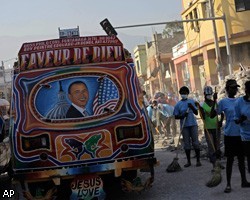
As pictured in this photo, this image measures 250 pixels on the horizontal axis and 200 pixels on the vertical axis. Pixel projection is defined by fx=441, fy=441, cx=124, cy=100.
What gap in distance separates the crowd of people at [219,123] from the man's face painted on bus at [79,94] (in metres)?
2.15

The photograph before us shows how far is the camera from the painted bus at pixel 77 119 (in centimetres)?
642

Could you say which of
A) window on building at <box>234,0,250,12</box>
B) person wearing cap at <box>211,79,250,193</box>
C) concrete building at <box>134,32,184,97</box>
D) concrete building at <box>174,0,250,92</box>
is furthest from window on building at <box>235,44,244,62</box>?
person wearing cap at <box>211,79,250,193</box>

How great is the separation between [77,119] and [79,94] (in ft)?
1.48

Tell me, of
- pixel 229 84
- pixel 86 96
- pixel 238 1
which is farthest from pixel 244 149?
pixel 238 1

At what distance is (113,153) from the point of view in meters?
6.51

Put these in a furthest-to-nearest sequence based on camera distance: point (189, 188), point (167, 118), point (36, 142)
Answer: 1. point (167, 118)
2. point (189, 188)
3. point (36, 142)

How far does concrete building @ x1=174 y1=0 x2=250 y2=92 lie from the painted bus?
17320 mm

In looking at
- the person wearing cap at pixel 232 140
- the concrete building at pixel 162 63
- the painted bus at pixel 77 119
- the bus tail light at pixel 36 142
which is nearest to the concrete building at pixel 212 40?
the concrete building at pixel 162 63

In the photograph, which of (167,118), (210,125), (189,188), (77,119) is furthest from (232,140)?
(167,118)

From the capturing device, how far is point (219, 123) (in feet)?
26.6

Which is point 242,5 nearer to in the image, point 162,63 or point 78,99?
point 162,63

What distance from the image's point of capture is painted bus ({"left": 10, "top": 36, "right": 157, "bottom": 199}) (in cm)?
642

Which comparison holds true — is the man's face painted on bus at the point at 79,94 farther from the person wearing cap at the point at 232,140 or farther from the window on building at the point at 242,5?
the window on building at the point at 242,5

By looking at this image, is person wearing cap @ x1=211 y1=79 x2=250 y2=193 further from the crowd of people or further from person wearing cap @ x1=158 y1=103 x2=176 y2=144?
person wearing cap @ x1=158 y1=103 x2=176 y2=144
